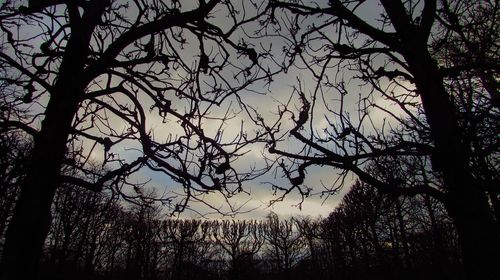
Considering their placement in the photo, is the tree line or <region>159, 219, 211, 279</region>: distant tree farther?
<region>159, 219, 211, 279</region>: distant tree

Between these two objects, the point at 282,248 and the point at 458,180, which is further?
the point at 282,248

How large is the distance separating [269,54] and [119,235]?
37.0 m

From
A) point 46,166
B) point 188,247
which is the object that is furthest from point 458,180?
point 188,247

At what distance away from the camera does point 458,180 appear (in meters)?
3.30

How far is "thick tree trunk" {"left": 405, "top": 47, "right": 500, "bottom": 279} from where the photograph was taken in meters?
2.99

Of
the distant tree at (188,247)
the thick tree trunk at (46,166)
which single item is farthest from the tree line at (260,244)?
the thick tree trunk at (46,166)

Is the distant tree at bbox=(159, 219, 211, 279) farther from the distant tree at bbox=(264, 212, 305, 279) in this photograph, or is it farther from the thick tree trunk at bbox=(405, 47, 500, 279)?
the thick tree trunk at bbox=(405, 47, 500, 279)

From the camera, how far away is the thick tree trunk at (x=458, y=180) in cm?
299

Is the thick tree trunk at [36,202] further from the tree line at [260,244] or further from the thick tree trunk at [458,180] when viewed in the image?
the tree line at [260,244]

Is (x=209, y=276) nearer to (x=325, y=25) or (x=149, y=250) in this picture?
(x=149, y=250)

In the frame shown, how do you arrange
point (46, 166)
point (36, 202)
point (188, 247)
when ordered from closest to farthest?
point (36, 202) → point (46, 166) → point (188, 247)

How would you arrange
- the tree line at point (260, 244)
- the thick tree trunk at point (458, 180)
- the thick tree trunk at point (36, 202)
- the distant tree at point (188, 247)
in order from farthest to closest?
the distant tree at point (188, 247) < the tree line at point (260, 244) < the thick tree trunk at point (458, 180) < the thick tree trunk at point (36, 202)

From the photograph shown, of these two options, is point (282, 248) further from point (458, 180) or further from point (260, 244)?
point (458, 180)

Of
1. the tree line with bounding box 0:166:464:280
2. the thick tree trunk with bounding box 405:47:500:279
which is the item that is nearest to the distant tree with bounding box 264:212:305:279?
the tree line with bounding box 0:166:464:280
